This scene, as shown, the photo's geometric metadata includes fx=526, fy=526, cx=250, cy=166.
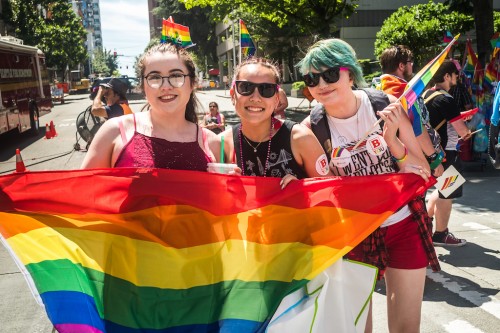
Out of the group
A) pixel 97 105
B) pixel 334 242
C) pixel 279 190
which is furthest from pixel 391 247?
pixel 97 105

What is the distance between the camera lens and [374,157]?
2.89 meters

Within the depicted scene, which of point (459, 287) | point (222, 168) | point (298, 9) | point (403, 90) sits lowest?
point (459, 287)

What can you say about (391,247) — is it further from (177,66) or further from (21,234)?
(21,234)

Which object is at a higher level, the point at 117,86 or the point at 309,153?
the point at 117,86

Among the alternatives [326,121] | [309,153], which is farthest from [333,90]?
[309,153]

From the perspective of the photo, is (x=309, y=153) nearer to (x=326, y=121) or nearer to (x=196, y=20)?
(x=326, y=121)

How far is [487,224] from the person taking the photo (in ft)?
21.5

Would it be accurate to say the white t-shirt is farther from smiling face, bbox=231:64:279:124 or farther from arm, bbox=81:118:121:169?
arm, bbox=81:118:121:169

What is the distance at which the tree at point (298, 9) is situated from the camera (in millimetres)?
18172

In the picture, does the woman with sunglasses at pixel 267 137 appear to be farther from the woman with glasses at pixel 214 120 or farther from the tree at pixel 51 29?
the tree at pixel 51 29

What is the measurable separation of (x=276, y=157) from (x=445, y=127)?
305cm

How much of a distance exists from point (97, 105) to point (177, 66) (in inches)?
186

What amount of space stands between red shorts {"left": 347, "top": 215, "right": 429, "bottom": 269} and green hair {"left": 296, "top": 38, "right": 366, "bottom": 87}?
85cm

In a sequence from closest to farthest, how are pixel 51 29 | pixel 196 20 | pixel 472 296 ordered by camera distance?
pixel 472 296 → pixel 51 29 → pixel 196 20
